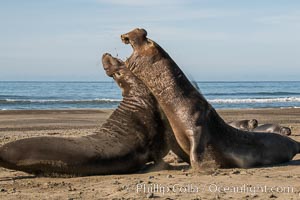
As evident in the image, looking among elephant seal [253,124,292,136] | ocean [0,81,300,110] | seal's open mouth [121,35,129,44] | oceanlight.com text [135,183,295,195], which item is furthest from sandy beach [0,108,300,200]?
elephant seal [253,124,292,136]

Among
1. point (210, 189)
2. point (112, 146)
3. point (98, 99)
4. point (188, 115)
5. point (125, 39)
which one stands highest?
point (98, 99)

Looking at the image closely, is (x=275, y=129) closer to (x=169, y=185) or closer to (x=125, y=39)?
(x=125, y=39)

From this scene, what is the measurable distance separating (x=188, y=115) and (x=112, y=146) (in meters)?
1.24

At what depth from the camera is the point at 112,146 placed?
29.3 ft

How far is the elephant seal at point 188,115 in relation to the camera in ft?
29.7

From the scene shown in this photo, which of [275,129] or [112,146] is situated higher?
[275,129]

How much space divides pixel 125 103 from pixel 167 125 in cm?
79

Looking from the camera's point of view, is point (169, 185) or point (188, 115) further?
point (188, 115)

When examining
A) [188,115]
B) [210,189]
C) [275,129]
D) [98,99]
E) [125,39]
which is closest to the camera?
[210,189]

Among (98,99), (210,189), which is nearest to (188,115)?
(210,189)

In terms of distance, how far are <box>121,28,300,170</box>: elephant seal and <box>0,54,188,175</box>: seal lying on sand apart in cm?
28

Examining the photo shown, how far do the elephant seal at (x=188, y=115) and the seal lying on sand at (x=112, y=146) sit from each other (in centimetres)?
28

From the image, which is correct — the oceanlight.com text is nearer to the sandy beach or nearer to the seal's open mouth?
the sandy beach

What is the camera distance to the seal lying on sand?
8359 millimetres
